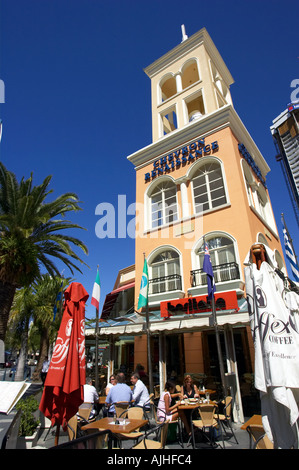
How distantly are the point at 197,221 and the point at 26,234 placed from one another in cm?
847

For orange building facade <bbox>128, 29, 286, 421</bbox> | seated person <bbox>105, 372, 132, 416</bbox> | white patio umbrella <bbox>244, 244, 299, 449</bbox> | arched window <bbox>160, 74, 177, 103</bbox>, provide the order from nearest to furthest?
white patio umbrella <bbox>244, 244, 299, 449</bbox> → seated person <bbox>105, 372, 132, 416</bbox> → orange building facade <bbox>128, 29, 286, 421</bbox> → arched window <bbox>160, 74, 177, 103</bbox>

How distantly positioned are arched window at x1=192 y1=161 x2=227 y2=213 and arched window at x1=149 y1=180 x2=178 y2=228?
1450mm

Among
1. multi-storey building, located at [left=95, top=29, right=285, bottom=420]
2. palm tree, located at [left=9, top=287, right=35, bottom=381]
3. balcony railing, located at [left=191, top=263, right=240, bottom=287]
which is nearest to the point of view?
multi-storey building, located at [left=95, top=29, right=285, bottom=420]

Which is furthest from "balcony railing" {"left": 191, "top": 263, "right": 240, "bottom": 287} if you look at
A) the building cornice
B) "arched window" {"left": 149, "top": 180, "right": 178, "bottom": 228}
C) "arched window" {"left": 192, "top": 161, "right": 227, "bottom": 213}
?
the building cornice

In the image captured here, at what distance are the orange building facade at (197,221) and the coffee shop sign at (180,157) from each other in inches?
2.6

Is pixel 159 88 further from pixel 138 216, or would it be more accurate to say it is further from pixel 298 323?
pixel 298 323

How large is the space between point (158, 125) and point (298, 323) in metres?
18.5

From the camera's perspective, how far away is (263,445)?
4.02m

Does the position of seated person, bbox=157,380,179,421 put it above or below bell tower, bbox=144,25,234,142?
below

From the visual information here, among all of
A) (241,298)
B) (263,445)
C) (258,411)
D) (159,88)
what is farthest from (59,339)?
(159,88)

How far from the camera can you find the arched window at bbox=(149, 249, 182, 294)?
44.9 ft

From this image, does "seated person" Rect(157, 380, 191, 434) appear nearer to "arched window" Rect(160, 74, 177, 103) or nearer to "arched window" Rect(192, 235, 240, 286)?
"arched window" Rect(192, 235, 240, 286)

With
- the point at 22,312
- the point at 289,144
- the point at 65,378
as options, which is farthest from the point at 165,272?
the point at 289,144

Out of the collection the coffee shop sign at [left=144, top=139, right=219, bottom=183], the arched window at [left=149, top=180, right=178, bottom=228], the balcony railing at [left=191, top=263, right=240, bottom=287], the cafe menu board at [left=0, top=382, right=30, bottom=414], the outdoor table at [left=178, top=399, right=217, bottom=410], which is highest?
the coffee shop sign at [left=144, top=139, right=219, bottom=183]
